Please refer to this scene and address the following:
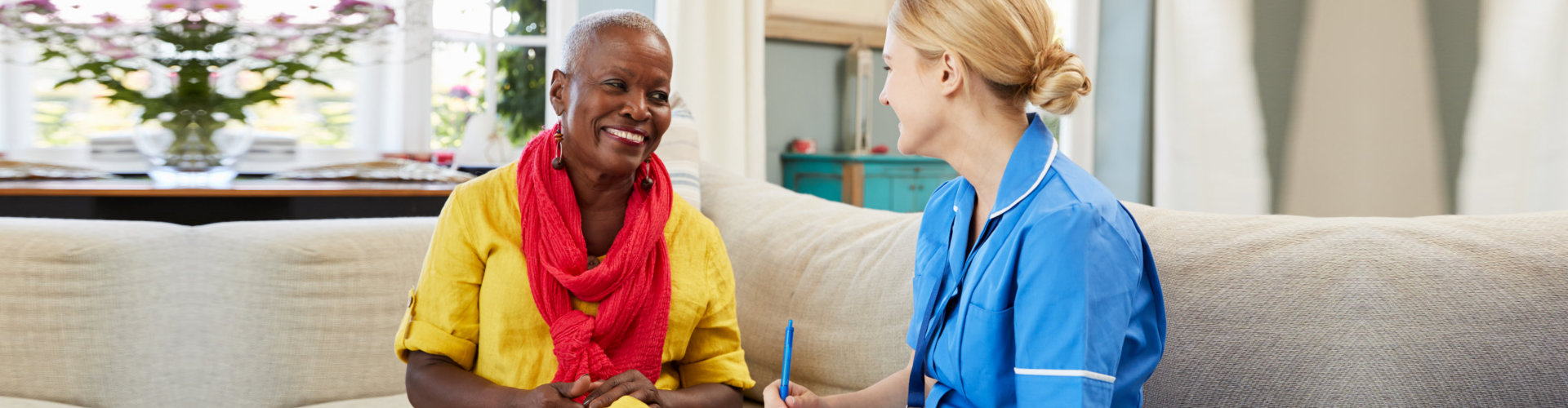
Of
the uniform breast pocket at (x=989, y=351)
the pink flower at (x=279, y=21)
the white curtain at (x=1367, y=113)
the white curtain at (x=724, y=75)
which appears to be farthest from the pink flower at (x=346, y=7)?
Answer: the white curtain at (x=1367, y=113)

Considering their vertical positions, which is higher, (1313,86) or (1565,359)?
(1313,86)

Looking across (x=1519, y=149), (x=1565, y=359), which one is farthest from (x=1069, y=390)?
(x=1519, y=149)

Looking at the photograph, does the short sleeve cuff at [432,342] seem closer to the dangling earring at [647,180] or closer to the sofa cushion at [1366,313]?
the dangling earring at [647,180]

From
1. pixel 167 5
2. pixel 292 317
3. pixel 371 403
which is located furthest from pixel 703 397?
pixel 167 5

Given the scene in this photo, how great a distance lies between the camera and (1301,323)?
1.08 m

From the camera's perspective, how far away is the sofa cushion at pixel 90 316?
5.19 feet

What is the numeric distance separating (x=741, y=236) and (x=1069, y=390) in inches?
39.6

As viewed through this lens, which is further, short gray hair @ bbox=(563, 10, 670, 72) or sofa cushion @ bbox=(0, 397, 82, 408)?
sofa cushion @ bbox=(0, 397, 82, 408)

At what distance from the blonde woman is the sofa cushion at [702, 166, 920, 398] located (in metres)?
0.25

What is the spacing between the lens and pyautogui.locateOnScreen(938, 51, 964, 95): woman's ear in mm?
991

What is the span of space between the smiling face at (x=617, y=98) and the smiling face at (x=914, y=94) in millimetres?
316

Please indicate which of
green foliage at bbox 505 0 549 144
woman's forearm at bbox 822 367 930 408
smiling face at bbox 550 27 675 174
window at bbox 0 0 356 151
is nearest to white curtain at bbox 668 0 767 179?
green foliage at bbox 505 0 549 144

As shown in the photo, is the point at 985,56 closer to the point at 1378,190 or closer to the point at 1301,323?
the point at 1301,323

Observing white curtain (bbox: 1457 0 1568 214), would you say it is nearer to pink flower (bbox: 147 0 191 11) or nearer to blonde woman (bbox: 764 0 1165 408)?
blonde woman (bbox: 764 0 1165 408)
